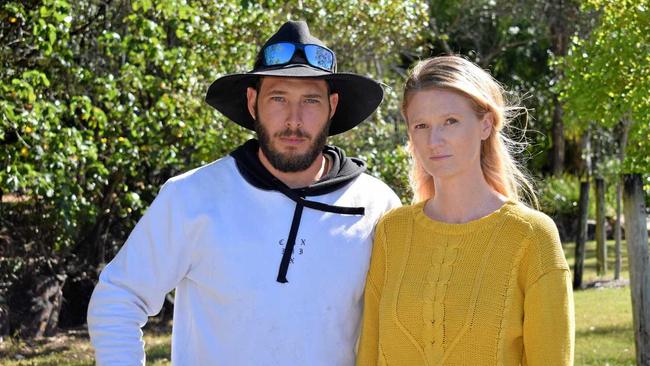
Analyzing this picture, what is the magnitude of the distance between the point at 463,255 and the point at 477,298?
17 centimetres

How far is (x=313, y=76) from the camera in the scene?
390 cm

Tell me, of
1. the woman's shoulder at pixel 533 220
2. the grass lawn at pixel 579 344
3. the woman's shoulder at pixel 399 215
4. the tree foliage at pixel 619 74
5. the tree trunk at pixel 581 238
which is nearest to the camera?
the woman's shoulder at pixel 533 220

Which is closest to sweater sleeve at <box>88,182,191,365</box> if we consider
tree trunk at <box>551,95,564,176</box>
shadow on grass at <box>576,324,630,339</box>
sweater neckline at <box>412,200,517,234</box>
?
sweater neckline at <box>412,200,517,234</box>

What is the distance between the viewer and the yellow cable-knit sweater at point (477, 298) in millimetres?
3301

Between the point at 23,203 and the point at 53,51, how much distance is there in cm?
227

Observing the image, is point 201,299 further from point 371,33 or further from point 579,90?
point 371,33

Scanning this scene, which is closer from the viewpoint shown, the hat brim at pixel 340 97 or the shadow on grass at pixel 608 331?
the hat brim at pixel 340 97

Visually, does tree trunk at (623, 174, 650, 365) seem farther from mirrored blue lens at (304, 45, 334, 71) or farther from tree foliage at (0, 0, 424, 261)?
mirrored blue lens at (304, 45, 334, 71)

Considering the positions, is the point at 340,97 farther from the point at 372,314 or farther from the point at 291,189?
the point at 372,314

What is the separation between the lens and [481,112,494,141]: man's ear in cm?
362

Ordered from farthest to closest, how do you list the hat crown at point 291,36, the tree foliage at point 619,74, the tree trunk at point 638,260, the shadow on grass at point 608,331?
the shadow on grass at point 608,331, the tree trunk at point 638,260, the tree foliage at point 619,74, the hat crown at point 291,36

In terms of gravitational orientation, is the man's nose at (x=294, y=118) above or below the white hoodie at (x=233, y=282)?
above

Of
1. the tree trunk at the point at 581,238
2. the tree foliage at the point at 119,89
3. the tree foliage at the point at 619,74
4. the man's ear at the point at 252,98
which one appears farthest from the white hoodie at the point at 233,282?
the tree trunk at the point at 581,238

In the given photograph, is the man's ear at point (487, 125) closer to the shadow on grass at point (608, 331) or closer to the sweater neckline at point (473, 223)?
the sweater neckline at point (473, 223)
